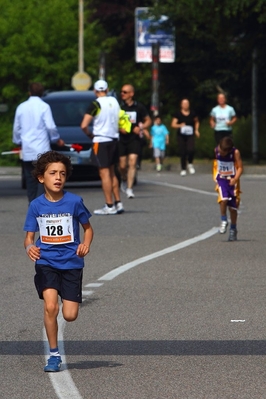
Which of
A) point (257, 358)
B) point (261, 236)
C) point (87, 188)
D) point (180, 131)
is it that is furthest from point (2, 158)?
point (257, 358)

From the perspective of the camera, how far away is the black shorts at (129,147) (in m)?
21.9

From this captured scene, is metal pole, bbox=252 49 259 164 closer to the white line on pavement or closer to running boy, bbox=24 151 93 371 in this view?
the white line on pavement

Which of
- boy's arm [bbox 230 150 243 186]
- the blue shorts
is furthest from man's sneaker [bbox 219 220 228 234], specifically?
boy's arm [bbox 230 150 243 186]

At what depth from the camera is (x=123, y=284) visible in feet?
37.8

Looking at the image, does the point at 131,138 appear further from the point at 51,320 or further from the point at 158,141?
the point at 51,320

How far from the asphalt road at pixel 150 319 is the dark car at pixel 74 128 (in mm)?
7924

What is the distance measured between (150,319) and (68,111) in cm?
1764

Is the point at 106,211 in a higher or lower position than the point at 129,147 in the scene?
lower

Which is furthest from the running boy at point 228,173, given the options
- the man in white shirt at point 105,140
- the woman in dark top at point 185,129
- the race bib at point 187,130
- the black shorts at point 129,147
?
the race bib at point 187,130

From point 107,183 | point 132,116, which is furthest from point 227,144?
point 132,116

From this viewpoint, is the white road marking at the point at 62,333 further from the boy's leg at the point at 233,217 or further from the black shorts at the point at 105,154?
the black shorts at the point at 105,154

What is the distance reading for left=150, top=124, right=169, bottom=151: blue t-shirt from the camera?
3616 centimetres

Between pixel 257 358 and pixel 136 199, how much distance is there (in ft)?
46.5

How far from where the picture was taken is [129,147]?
2195cm
